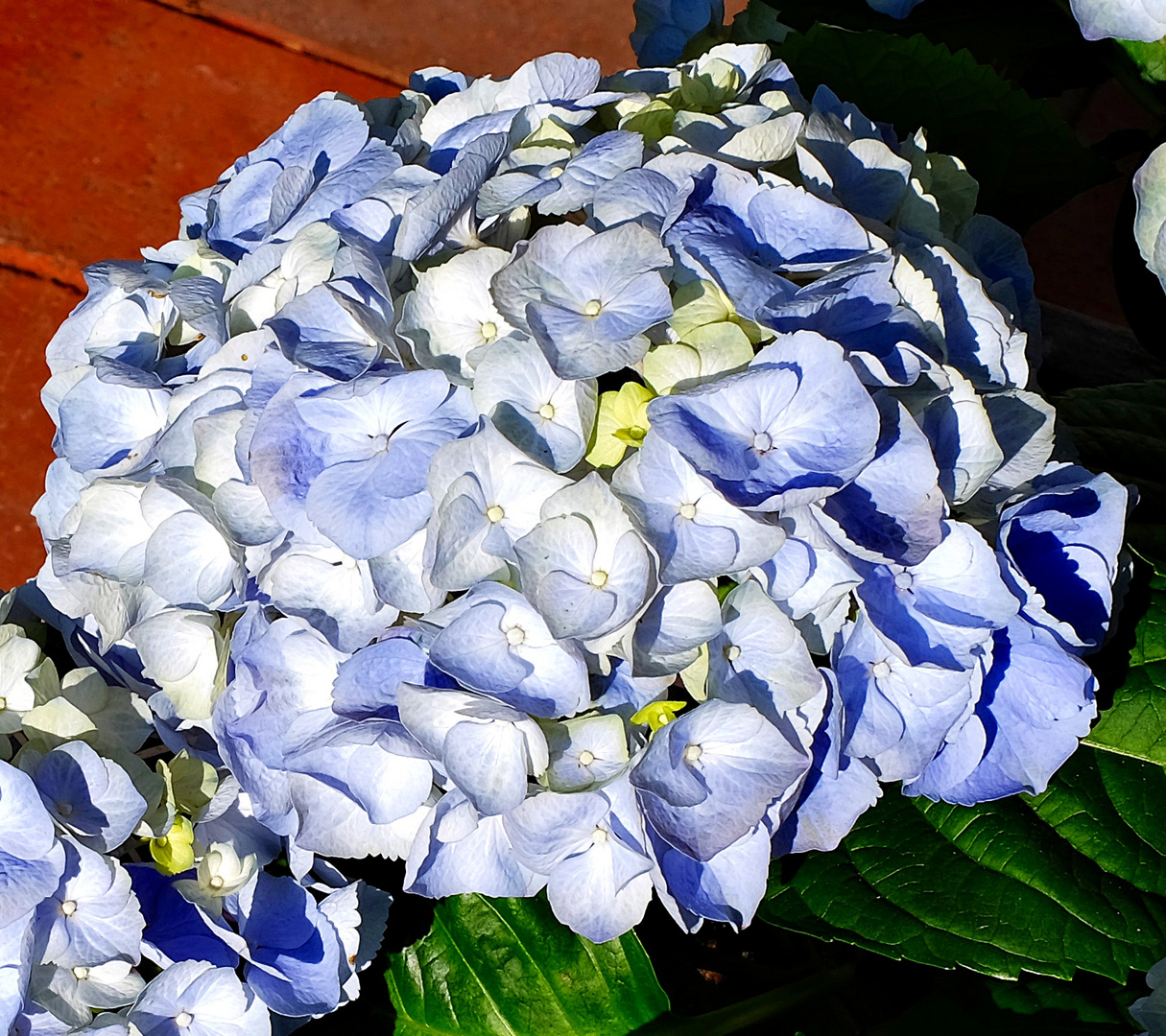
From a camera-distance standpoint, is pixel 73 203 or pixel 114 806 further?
pixel 73 203

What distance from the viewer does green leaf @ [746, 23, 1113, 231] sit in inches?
28.0

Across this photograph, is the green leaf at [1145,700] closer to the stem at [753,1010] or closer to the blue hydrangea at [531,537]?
the blue hydrangea at [531,537]

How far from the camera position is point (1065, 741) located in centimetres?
55

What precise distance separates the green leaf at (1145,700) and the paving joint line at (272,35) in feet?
5.07

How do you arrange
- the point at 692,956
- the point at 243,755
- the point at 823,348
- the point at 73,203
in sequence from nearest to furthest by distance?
the point at 823,348 < the point at 243,755 < the point at 692,956 < the point at 73,203

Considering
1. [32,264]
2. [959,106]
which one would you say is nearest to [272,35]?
[32,264]

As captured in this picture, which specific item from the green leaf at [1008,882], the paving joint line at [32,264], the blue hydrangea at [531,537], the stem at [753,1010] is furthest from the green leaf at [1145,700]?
the paving joint line at [32,264]

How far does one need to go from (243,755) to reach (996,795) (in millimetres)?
333

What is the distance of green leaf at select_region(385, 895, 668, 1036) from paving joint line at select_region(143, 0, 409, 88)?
59.5 inches

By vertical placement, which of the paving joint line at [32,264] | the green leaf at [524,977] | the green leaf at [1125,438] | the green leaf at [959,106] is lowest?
the paving joint line at [32,264]

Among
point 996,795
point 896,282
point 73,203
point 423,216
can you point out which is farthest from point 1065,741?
point 73,203

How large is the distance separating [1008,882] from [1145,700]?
120 mm

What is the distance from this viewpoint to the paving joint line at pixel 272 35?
74.7 inches

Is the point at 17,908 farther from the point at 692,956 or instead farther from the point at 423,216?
the point at 692,956
